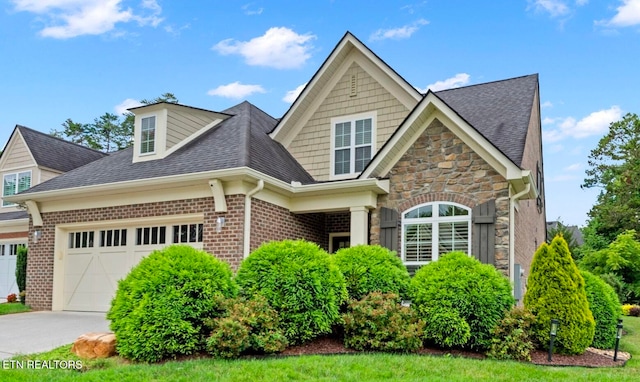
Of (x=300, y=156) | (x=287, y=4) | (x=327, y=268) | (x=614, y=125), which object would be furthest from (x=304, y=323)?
(x=614, y=125)

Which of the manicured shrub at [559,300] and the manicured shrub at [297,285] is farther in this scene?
the manicured shrub at [559,300]

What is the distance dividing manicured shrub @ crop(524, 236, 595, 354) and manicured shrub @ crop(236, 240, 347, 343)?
2.92 metres

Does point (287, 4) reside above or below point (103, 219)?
above

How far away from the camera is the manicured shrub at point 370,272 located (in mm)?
8359

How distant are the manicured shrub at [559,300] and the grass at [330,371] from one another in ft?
2.94

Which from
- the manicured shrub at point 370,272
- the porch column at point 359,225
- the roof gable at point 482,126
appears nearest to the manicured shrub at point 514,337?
the manicured shrub at point 370,272

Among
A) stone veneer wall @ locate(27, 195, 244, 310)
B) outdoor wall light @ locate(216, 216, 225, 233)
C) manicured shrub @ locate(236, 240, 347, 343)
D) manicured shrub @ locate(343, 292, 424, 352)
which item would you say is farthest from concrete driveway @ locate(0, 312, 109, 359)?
manicured shrub @ locate(343, 292, 424, 352)

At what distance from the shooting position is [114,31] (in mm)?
18172

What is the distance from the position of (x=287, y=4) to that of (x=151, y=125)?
462 centimetres

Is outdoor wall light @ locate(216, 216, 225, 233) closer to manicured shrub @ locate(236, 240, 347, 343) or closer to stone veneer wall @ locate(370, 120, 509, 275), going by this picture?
stone veneer wall @ locate(370, 120, 509, 275)

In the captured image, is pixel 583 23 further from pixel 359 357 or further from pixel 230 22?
pixel 359 357

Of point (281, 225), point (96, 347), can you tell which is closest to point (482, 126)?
point (281, 225)

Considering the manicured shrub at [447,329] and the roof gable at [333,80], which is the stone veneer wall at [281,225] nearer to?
the roof gable at [333,80]

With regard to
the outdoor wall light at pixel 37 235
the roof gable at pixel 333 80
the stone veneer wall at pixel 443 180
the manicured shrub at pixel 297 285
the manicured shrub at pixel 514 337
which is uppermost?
the roof gable at pixel 333 80
